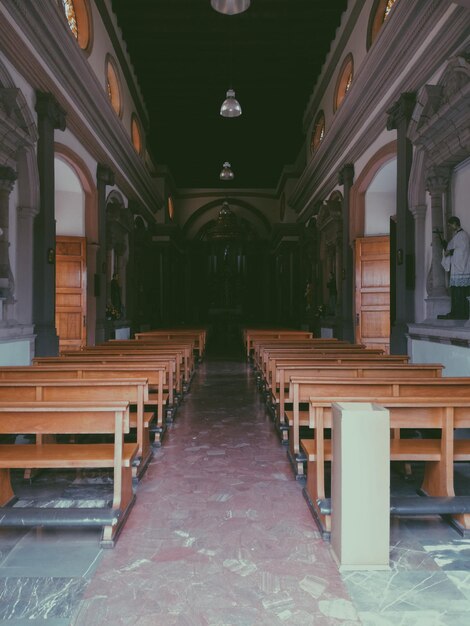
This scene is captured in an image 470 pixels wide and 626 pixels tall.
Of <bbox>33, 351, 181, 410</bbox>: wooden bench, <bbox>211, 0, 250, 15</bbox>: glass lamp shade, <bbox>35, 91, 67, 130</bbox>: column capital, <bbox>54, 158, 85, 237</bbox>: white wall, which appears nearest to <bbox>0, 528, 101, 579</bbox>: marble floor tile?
<bbox>33, 351, 181, 410</bbox>: wooden bench

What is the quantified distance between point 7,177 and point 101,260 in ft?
14.7

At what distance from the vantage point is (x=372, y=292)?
11.1 meters

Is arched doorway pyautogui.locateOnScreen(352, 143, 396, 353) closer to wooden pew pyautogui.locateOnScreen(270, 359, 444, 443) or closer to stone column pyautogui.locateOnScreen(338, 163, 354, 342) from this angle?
stone column pyautogui.locateOnScreen(338, 163, 354, 342)

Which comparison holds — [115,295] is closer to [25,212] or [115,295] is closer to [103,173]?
[103,173]

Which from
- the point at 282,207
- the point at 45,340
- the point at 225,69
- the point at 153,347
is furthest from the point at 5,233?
the point at 282,207

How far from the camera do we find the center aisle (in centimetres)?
220

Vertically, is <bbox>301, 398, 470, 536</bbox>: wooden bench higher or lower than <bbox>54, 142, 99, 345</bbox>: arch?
lower

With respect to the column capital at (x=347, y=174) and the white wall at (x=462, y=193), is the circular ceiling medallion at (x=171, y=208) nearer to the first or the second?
the column capital at (x=347, y=174)

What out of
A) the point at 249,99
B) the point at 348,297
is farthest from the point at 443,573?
the point at 249,99

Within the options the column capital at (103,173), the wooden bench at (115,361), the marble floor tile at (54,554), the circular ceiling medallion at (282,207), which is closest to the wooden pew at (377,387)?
the marble floor tile at (54,554)

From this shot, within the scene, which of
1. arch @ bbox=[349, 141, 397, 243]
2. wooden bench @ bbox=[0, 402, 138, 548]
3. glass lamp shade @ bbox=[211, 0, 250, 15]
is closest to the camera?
wooden bench @ bbox=[0, 402, 138, 548]

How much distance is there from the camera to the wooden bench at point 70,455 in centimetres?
284

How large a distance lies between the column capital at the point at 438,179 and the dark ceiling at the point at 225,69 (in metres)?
5.82

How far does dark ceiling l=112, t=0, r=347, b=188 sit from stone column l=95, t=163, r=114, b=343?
11.3ft
